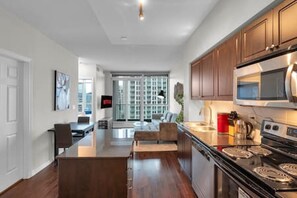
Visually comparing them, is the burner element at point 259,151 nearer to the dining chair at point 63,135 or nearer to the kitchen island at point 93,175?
the kitchen island at point 93,175

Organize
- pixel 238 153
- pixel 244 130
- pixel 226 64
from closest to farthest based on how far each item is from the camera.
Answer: pixel 238 153 → pixel 244 130 → pixel 226 64

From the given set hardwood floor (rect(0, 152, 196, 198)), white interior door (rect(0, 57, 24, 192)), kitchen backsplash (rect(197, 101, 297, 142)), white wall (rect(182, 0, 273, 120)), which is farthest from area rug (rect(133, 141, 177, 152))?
white interior door (rect(0, 57, 24, 192))

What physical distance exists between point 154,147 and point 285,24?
17.5 ft

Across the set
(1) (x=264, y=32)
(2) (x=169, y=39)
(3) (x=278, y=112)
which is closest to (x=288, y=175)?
(3) (x=278, y=112)

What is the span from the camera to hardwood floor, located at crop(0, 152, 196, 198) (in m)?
3.28

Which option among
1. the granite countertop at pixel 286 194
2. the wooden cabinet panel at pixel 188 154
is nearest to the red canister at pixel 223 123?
the wooden cabinet panel at pixel 188 154

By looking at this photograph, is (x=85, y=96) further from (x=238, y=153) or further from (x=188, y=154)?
(x=238, y=153)

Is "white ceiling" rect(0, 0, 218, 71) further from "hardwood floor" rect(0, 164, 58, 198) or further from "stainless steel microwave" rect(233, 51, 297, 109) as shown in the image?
"hardwood floor" rect(0, 164, 58, 198)

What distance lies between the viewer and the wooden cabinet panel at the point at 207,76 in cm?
338

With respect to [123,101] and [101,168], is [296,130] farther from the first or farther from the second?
[123,101]

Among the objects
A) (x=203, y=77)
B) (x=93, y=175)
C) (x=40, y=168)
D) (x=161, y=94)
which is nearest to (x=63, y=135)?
(x=40, y=168)

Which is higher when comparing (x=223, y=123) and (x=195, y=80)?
(x=195, y=80)

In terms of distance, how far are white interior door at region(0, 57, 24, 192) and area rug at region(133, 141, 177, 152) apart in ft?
10.1

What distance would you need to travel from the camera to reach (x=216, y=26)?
310 centimetres
